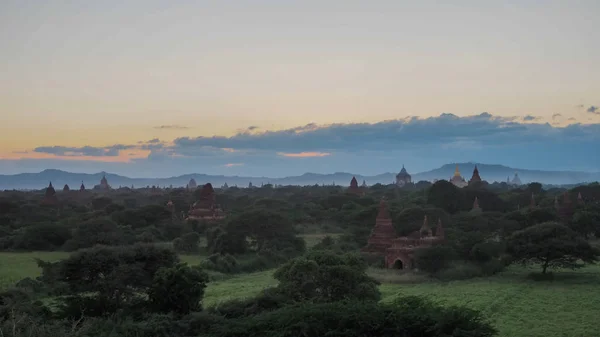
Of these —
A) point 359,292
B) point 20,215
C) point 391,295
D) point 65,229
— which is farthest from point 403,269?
point 20,215

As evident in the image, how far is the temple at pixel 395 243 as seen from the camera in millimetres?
41219

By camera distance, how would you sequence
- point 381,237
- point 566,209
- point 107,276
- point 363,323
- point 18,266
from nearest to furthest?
point 363,323
point 107,276
point 18,266
point 381,237
point 566,209

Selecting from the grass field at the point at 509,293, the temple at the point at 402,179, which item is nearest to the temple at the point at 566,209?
the grass field at the point at 509,293

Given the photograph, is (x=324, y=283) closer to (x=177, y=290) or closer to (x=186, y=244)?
(x=177, y=290)

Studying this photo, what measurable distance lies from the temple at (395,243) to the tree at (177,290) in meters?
19.3

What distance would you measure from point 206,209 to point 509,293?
4215 cm

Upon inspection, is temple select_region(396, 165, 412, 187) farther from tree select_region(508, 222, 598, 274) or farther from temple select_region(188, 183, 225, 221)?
tree select_region(508, 222, 598, 274)

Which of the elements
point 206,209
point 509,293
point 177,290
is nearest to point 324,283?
point 177,290

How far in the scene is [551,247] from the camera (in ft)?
126

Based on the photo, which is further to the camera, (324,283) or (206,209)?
(206,209)

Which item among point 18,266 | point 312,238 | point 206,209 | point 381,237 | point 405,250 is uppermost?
point 206,209

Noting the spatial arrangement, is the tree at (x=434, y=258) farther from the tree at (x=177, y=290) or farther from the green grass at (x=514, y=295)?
the tree at (x=177, y=290)

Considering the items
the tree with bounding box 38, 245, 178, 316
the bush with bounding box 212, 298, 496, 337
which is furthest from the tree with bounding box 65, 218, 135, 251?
the bush with bounding box 212, 298, 496, 337

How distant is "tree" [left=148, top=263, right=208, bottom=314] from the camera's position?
2466 centimetres
